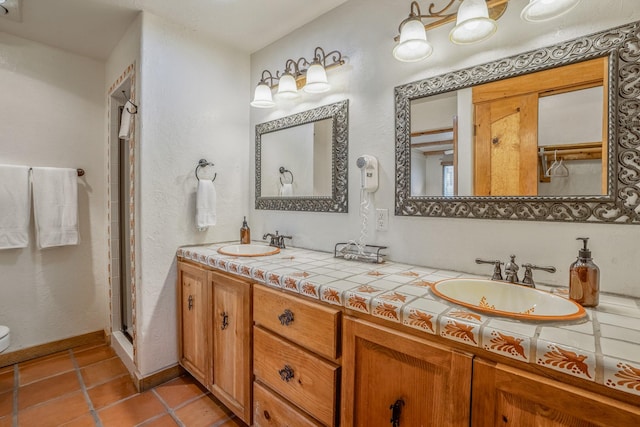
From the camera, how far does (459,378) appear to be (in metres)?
0.77

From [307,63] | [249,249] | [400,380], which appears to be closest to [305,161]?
[307,63]

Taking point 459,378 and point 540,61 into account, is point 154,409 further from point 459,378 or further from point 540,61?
point 540,61

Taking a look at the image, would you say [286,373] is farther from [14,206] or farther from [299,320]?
[14,206]

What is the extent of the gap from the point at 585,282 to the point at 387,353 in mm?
636

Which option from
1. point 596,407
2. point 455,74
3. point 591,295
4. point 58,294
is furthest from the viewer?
point 58,294

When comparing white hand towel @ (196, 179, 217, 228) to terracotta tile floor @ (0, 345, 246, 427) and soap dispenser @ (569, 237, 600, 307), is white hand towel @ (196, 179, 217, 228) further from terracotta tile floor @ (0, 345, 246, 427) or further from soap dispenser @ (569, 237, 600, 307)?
soap dispenser @ (569, 237, 600, 307)

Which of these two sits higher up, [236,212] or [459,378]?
A: [236,212]

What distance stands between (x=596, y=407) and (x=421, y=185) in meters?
0.99

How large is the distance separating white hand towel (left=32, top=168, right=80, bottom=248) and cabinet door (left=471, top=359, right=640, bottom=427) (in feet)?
8.91

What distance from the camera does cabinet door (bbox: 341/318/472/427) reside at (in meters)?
0.77

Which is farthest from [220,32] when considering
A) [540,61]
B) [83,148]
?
[540,61]

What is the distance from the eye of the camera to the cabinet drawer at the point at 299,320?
105 cm

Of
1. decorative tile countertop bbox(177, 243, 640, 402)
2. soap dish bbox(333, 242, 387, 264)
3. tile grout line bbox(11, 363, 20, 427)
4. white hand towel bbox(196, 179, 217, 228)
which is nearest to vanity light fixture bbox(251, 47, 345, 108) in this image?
white hand towel bbox(196, 179, 217, 228)

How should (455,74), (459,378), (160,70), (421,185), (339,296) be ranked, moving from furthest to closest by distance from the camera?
(160,70) → (421,185) → (455,74) → (339,296) → (459,378)
